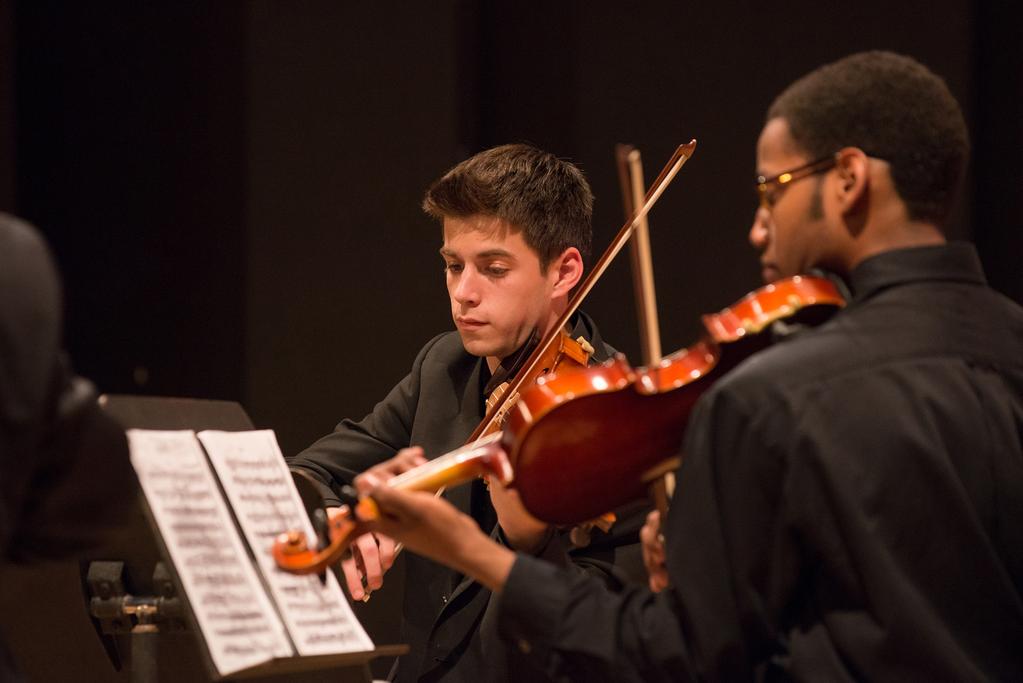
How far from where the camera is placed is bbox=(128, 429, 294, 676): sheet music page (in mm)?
1680

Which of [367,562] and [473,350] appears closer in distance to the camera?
[367,562]

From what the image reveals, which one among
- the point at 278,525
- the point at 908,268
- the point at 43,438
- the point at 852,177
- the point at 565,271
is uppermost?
the point at 852,177

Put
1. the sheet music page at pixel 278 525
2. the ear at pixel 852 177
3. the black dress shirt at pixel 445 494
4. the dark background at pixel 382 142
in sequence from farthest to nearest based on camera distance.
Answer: the dark background at pixel 382 142 < the black dress shirt at pixel 445 494 < the sheet music page at pixel 278 525 < the ear at pixel 852 177

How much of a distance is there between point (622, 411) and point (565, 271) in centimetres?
96

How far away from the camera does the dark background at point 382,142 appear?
3.73 metres

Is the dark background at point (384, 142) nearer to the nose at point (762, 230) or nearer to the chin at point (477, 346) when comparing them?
the chin at point (477, 346)

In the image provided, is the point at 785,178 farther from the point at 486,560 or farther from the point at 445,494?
the point at 445,494

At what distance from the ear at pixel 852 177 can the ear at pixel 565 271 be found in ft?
3.18

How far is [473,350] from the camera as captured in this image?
7.88ft

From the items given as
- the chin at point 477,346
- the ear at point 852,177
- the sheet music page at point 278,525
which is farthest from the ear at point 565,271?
the ear at point 852,177

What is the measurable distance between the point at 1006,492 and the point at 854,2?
8.11ft

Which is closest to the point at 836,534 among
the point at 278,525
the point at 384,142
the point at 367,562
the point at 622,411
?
the point at 622,411

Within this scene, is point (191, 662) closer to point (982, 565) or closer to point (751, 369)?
point (751, 369)

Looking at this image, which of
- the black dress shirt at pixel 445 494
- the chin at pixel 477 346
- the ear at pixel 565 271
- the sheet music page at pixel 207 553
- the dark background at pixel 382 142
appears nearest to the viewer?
the sheet music page at pixel 207 553
